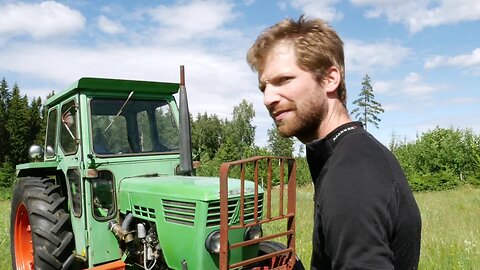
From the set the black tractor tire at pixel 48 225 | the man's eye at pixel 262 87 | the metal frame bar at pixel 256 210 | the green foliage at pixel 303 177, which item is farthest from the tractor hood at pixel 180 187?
the green foliage at pixel 303 177

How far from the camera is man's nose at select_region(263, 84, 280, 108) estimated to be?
1.46 metres

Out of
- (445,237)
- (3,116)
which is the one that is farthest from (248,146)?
(445,237)

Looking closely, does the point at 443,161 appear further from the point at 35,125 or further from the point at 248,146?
the point at 35,125

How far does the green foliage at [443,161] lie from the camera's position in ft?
80.9

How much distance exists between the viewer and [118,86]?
466 centimetres

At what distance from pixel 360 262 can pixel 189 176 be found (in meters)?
3.61

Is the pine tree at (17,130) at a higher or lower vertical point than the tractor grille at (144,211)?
higher

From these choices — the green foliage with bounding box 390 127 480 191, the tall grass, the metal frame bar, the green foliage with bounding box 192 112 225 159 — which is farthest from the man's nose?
the green foliage with bounding box 192 112 225 159

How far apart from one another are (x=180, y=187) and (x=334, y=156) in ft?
8.65

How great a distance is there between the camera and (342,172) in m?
1.25

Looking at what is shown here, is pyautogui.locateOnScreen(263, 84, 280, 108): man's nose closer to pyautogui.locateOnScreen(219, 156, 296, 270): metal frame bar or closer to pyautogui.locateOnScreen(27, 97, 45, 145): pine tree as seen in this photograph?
pyautogui.locateOnScreen(219, 156, 296, 270): metal frame bar

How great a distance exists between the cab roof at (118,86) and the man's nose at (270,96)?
3.34 meters

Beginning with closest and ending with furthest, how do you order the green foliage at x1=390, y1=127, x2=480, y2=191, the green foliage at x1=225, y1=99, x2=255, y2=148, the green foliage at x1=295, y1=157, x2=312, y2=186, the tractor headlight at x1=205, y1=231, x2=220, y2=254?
the tractor headlight at x1=205, y1=231, x2=220, y2=254, the green foliage at x1=390, y1=127, x2=480, y2=191, the green foliage at x1=295, y1=157, x2=312, y2=186, the green foliage at x1=225, y1=99, x2=255, y2=148

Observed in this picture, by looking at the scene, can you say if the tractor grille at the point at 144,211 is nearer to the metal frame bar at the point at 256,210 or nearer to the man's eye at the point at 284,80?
the metal frame bar at the point at 256,210
